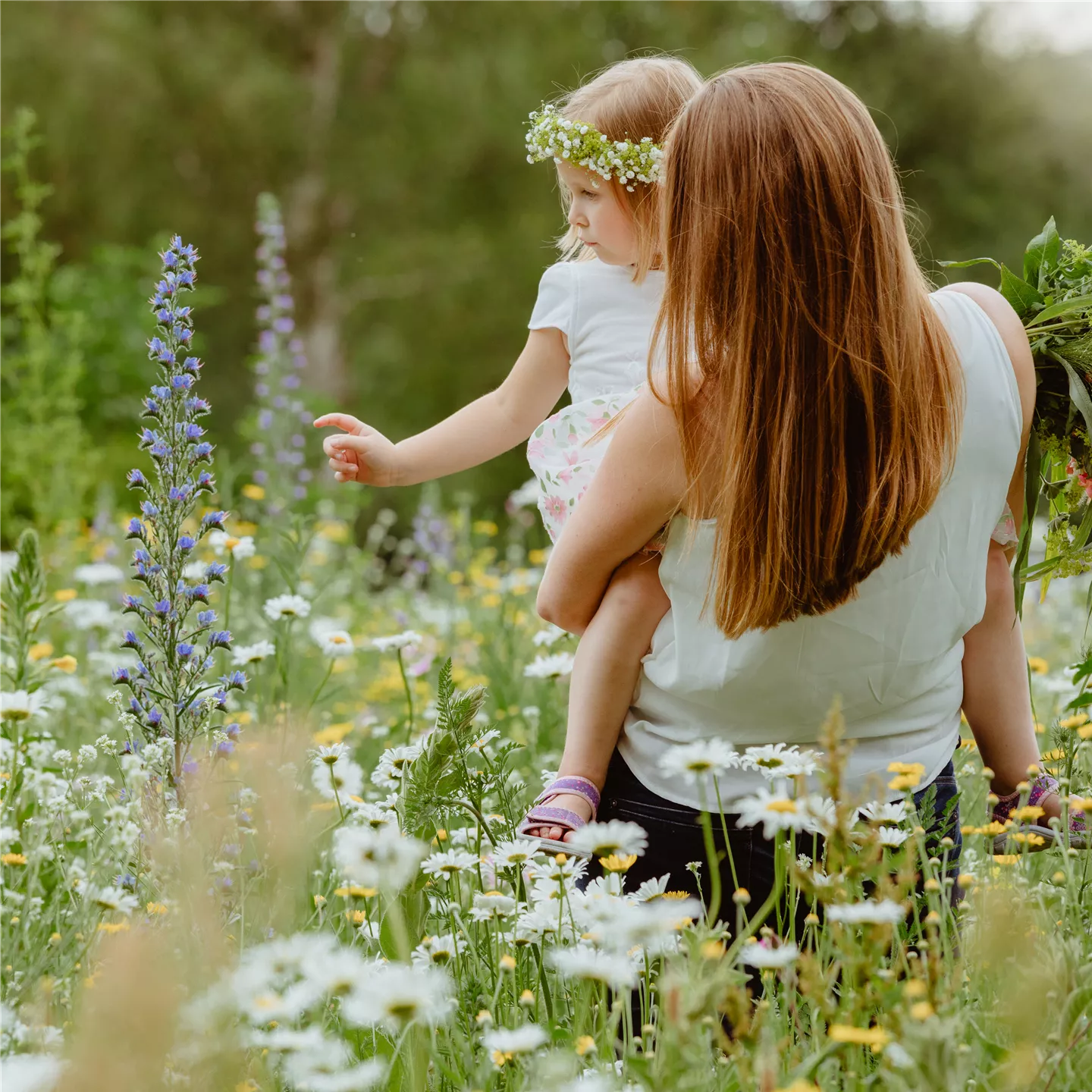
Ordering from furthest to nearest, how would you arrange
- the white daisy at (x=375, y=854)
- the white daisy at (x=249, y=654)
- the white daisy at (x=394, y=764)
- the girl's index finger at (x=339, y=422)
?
1. the white daisy at (x=249, y=654)
2. the girl's index finger at (x=339, y=422)
3. the white daisy at (x=394, y=764)
4. the white daisy at (x=375, y=854)

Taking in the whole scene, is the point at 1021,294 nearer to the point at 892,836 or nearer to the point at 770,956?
the point at 892,836

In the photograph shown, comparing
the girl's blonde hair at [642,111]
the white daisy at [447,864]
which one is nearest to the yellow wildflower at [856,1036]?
the white daisy at [447,864]

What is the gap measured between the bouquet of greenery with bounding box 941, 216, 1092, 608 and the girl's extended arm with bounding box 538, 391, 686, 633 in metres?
0.61

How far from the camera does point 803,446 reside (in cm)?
163

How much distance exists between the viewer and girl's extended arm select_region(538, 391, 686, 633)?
1713 mm

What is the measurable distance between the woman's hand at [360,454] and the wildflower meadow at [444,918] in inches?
12.0

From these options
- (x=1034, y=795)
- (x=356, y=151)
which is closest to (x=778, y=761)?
(x=1034, y=795)

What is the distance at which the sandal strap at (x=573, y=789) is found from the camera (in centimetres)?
189

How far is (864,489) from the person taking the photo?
166 cm

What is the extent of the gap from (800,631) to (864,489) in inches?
9.0

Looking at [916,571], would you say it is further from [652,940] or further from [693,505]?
[652,940]

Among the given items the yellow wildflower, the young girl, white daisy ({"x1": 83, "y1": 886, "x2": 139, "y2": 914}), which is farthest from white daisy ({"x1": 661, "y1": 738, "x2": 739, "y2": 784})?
the young girl

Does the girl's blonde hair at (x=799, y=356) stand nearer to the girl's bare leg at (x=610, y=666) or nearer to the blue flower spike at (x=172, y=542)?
the girl's bare leg at (x=610, y=666)

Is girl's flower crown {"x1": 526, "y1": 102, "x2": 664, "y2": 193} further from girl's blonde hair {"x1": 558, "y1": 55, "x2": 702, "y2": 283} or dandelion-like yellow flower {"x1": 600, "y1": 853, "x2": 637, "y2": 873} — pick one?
dandelion-like yellow flower {"x1": 600, "y1": 853, "x2": 637, "y2": 873}
